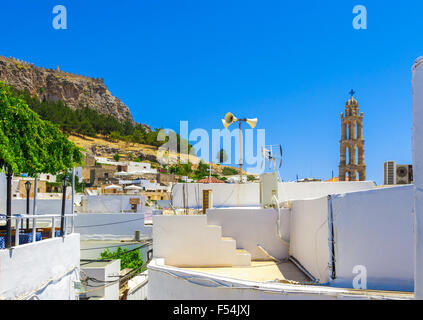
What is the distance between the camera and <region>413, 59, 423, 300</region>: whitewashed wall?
2986 mm

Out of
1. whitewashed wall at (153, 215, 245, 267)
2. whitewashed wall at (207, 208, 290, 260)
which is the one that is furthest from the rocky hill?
whitewashed wall at (207, 208, 290, 260)

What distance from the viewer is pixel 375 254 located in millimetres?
4910

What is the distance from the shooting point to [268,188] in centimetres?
952

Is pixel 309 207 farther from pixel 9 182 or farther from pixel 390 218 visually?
pixel 9 182

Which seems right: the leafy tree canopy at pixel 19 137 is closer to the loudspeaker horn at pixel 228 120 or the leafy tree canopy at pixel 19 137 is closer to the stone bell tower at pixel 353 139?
the loudspeaker horn at pixel 228 120

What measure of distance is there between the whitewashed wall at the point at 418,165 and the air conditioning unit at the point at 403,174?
686 cm

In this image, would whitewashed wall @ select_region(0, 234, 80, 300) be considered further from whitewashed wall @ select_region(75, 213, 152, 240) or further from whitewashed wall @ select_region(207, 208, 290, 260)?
whitewashed wall @ select_region(75, 213, 152, 240)

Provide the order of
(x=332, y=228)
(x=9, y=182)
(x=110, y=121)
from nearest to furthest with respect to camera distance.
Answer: (x=332, y=228) < (x=9, y=182) < (x=110, y=121)

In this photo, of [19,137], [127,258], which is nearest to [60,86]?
[127,258]

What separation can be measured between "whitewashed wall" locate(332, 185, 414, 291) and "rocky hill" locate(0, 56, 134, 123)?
398ft

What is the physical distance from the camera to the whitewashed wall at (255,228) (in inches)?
339

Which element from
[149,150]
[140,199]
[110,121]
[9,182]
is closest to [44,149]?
[9,182]

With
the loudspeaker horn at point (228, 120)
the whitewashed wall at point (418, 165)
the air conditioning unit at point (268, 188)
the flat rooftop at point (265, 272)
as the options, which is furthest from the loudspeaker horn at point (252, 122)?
the whitewashed wall at point (418, 165)
